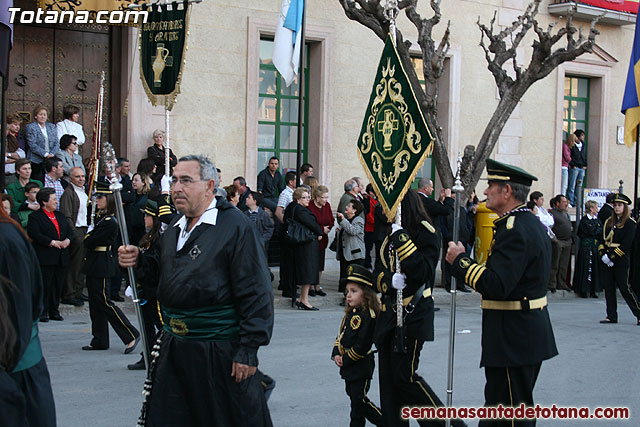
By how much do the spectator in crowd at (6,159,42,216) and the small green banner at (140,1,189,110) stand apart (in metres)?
3.26

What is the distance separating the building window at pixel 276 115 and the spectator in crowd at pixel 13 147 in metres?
5.29

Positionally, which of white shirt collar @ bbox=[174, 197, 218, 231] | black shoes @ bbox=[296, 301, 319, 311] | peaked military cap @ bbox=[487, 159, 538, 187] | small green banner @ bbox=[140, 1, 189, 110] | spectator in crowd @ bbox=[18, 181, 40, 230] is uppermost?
small green banner @ bbox=[140, 1, 189, 110]

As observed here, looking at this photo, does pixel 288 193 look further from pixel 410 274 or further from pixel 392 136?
pixel 410 274

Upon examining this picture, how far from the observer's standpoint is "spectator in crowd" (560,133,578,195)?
21.3m

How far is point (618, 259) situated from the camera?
12.8 metres

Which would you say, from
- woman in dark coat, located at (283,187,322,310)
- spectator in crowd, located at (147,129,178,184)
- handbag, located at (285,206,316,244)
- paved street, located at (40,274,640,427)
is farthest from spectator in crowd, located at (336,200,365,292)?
spectator in crowd, located at (147,129,178,184)

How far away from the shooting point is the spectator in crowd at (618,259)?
12.7 meters

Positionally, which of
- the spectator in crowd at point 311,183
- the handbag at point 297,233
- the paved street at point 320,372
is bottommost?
the paved street at point 320,372

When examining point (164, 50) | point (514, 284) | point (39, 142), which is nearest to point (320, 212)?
point (39, 142)

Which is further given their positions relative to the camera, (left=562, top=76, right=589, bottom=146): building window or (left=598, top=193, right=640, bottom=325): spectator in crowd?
(left=562, top=76, right=589, bottom=146): building window

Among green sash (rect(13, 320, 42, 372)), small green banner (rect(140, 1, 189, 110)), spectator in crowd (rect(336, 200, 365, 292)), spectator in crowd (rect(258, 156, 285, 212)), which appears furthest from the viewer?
spectator in crowd (rect(258, 156, 285, 212))

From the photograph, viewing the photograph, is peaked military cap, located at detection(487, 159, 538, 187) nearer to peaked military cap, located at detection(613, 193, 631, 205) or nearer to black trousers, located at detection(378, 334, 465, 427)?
black trousers, located at detection(378, 334, 465, 427)

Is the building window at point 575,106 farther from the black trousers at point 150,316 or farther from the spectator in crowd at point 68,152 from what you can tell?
the black trousers at point 150,316

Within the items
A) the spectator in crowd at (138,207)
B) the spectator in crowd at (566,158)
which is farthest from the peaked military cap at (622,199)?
the spectator in crowd at (566,158)
